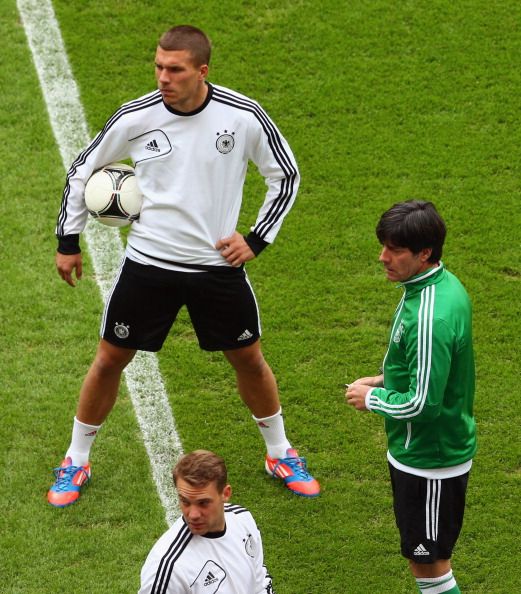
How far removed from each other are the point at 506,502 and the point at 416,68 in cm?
397

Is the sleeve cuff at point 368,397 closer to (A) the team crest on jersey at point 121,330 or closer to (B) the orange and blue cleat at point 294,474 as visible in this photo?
(A) the team crest on jersey at point 121,330

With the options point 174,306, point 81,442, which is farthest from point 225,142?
point 81,442

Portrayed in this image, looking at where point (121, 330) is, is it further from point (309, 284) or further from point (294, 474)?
point (309, 284)

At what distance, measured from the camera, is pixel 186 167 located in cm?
565

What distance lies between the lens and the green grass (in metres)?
6.05

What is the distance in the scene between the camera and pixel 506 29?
948 centimetres

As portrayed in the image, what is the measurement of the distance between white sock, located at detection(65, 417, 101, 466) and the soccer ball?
113 centimetres

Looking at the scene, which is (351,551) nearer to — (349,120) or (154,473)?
(154,473)

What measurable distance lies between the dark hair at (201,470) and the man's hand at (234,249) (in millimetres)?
1519

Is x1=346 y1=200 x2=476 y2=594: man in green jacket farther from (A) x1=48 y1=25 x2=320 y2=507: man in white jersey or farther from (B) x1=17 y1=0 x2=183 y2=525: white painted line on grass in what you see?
(B) x1=17 y1=0 x2=183 y2=525: white painted line on grass

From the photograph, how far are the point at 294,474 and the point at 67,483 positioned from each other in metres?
1.16

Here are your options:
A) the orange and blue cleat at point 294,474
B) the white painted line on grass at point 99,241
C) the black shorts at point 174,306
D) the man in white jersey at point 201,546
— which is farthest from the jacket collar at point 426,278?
the white painted line on grass at point 99,241

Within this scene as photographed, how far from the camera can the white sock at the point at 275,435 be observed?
252 inches

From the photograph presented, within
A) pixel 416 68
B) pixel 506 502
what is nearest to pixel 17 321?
pixel 506 502
